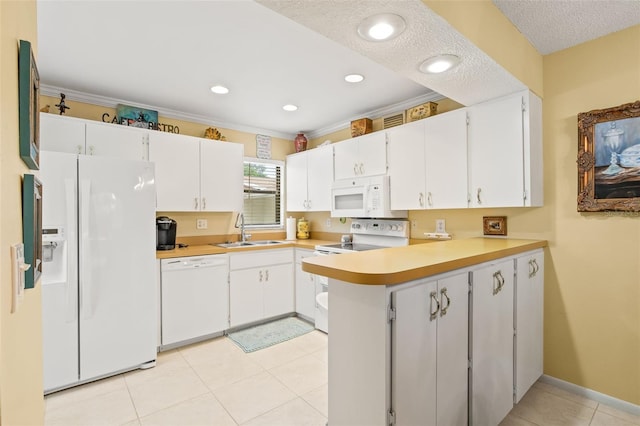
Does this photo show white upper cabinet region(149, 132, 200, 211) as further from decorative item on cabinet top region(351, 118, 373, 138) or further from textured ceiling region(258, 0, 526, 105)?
textured ceiling region(258, 0, 526, 105)

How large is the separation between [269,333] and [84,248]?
6.26 ft

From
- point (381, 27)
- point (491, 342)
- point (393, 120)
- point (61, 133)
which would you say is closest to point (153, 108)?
point (61, 133)

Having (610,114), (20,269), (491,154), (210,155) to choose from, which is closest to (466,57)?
(491,154)

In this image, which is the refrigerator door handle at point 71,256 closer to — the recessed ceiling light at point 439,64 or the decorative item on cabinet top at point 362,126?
the recessed ceiling light at point 439,64

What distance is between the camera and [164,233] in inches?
126

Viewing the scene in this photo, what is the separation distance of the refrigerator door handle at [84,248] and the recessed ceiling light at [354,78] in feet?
7.40

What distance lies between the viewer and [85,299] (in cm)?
236

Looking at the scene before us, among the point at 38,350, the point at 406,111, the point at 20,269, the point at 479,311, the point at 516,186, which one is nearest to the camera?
the point at 20,269

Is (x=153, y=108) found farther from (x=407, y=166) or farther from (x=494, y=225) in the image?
(x=494, y=225)

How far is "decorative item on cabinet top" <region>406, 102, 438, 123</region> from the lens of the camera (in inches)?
114

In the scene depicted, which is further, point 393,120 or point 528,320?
point 393,120

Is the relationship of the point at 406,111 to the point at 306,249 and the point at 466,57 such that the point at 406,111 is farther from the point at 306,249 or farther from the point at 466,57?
the point at 306,249

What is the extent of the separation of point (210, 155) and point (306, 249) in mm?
1551

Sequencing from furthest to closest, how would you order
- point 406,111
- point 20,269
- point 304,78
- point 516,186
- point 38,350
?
1. point 406,111
2. point 304,78
3. point 516,186
4. point 38,350
5. point 20,269
